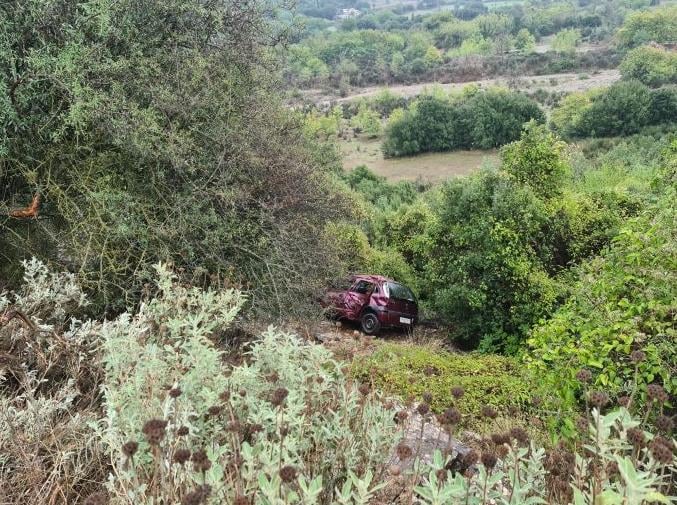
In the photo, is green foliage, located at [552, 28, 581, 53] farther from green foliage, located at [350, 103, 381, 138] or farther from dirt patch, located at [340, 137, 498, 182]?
dirt patch, located at [340, 137, 498, 182]

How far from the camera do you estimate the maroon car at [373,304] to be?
44.0ft

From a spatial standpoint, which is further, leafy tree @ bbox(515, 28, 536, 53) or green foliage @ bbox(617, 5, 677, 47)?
leafy tree @ bbox(515, 28, 536, 53)

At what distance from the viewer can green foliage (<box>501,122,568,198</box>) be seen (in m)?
13.6

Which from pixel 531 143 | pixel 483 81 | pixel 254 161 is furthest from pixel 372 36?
pixel 254 161

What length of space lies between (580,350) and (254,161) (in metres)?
4.38

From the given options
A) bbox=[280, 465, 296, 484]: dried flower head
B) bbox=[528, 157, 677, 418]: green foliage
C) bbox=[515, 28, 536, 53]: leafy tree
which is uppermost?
bbox=[280, 465, 296, 484]: dried flower head

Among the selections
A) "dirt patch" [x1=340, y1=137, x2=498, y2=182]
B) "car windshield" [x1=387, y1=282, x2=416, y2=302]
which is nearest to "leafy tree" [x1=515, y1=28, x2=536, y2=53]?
"dirt patch" [x1=340, y1=137, x2=498, y2=182]

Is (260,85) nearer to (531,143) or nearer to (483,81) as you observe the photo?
(531,143)

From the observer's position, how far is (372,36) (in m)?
117

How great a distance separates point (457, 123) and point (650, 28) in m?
59.2

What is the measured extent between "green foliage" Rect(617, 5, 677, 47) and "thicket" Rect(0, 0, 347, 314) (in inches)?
4039

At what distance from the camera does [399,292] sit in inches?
539

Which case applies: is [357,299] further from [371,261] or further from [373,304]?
[371,261]

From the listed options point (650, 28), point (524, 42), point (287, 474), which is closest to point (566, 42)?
point (524, 42)
